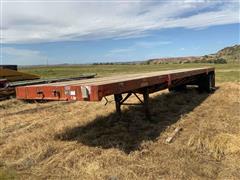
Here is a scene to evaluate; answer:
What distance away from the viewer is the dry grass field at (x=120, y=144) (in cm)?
474

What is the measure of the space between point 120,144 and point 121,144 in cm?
2

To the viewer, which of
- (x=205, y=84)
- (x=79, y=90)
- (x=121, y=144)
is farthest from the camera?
(x=205, y=84)

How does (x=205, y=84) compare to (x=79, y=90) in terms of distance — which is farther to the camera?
(x=205, y=84)

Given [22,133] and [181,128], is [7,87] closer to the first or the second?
[22,133]

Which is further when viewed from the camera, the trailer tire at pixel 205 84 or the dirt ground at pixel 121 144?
the trailer tire at pixel 205 84

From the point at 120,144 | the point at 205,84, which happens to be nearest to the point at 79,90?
the point at 120,144

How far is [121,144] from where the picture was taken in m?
5.89

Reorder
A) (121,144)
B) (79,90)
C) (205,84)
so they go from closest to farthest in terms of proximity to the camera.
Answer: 1. (79,90)
2. (121,144)
3. (205,84)

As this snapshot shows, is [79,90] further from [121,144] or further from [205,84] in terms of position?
[205,84]

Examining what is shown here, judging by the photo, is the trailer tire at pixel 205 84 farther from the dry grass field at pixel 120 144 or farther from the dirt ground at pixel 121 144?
the dry grass field at pixel 120 144

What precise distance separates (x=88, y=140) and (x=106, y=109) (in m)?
3.25

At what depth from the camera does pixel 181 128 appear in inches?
274

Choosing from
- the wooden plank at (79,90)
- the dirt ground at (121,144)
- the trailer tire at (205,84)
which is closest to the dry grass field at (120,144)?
the dirt ground at (121,144)

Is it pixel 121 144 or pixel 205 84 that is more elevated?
pixel 205 84
